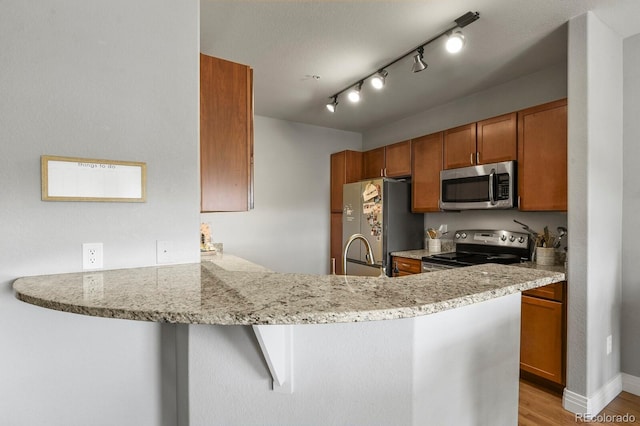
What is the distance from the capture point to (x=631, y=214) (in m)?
2.36

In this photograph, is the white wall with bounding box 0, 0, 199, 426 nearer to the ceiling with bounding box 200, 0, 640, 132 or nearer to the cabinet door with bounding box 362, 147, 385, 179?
the ceiling with bounding box 200, 0, 640, 132

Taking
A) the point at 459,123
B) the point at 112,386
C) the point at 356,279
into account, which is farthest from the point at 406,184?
the point at 112,386

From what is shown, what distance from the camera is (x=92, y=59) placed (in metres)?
1.24

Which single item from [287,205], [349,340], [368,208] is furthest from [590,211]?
[287,205]

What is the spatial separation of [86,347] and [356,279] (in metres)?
1.02

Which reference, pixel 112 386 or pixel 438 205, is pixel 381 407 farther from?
pixel 438 205

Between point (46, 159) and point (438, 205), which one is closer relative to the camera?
point (46, 159)

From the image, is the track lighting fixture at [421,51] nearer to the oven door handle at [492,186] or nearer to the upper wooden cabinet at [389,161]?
the upper wooden cabinet at [389,161]

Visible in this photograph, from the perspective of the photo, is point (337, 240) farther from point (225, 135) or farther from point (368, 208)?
point (225, 135)

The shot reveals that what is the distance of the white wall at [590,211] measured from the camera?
2064mm

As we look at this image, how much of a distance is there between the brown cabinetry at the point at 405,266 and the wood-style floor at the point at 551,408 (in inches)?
50.7

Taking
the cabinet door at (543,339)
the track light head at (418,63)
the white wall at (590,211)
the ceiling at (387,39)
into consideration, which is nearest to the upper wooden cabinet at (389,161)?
the ceiling at (387,39)

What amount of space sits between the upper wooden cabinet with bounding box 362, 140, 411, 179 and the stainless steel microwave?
551mm

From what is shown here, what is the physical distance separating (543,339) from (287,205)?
119 inches
